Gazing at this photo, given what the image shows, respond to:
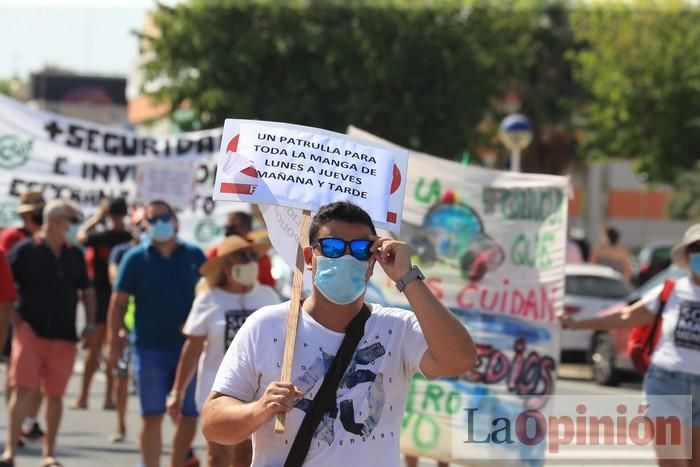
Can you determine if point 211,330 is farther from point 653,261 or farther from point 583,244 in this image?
point 583,244

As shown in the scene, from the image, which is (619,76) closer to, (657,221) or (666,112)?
(666,112)

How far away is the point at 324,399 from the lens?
15.4 ft

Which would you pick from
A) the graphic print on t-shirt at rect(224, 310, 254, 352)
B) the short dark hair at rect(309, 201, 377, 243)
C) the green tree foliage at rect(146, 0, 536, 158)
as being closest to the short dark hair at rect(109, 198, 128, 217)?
the graphic print on t-shirt at rect(224, 310, 254, 352)

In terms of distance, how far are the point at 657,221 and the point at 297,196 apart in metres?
61.9

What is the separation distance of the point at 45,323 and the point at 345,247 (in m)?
5.99

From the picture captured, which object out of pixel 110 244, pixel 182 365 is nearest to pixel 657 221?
pixel 110 244

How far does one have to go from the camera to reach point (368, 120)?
33750 millimetres

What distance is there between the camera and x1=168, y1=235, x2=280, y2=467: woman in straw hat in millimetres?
8484

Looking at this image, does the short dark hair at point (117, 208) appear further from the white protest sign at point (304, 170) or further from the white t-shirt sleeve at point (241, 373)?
the white t-shirt sleeve at point (241, 373)

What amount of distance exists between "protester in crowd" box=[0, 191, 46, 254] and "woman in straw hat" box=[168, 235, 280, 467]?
378 centimetres

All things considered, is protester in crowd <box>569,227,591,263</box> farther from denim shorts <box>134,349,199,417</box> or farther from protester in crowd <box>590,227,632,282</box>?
denim shorts <box>134,349,199,417</box>

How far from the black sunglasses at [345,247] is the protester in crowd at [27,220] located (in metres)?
7.89

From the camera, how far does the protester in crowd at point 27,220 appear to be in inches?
483

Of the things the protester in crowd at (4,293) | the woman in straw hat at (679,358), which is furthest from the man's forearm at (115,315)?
the woman in straw hat at (679,358)
